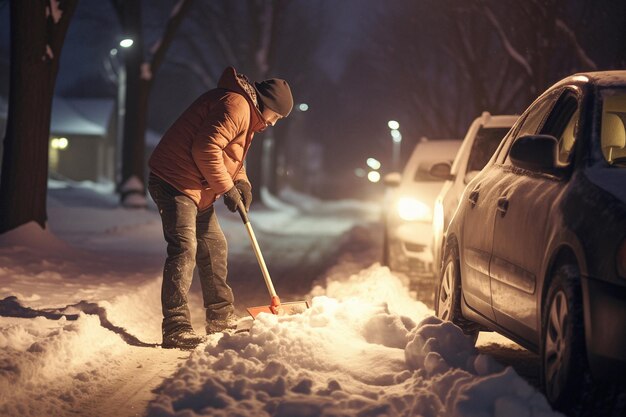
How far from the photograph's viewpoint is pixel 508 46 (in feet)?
76.3

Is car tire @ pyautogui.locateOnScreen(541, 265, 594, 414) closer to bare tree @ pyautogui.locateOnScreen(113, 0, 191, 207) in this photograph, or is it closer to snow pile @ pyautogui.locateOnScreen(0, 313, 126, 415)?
snow pile @ pyautogui.locateOnScreen(0, 313, 126, 415)

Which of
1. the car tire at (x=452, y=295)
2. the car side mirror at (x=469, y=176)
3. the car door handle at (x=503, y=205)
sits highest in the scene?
the car side mirror at (x=469, y=176)

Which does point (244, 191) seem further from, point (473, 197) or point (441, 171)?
point (441, 171)

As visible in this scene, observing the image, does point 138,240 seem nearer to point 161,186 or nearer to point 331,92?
point 161,186

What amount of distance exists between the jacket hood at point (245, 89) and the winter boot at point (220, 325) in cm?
152

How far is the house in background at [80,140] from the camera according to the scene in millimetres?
59031

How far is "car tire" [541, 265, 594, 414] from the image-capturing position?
14.9 ft

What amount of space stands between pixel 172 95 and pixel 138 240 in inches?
2349

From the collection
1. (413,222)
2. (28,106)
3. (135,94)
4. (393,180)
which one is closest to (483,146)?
(413,222)

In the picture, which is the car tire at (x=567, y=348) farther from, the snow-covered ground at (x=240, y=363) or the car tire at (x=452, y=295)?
the car tire at (x=452, y=295)

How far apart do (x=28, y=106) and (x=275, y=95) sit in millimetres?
6291

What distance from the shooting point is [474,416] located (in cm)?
472

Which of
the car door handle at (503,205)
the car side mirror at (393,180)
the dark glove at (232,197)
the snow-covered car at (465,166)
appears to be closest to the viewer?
the car door handle at (503,205)

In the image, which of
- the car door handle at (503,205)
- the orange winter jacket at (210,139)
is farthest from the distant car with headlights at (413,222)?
the car door handle at (503,205)
